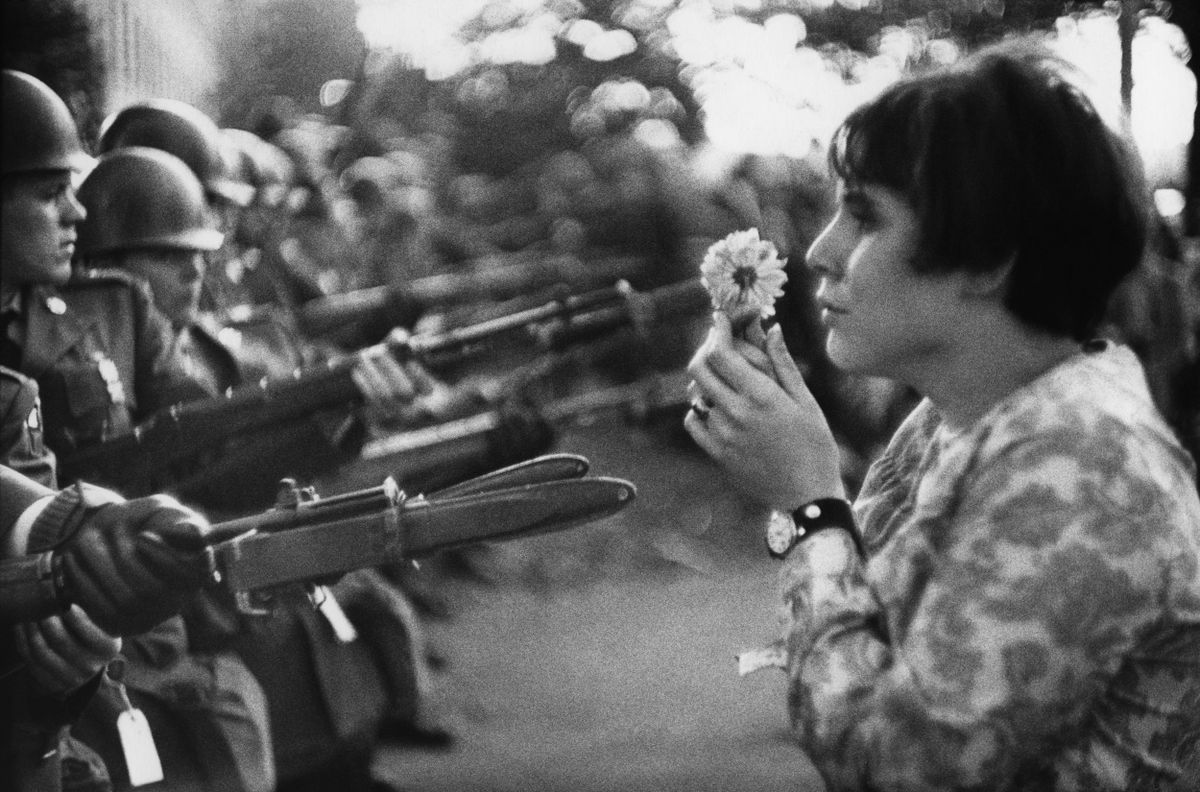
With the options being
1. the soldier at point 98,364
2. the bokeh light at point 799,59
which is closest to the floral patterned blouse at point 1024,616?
the bokeh light at point 799,59

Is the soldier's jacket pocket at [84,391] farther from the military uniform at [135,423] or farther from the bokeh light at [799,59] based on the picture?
the bokeh light at [799,59]

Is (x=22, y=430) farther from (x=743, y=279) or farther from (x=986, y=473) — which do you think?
(x=986, y=473)

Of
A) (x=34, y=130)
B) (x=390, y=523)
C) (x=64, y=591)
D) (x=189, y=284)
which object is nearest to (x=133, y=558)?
(x=64, y=591)

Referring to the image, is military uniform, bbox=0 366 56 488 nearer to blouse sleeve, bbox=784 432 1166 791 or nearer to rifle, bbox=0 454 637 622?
rifle, bbox=0 454 637 622

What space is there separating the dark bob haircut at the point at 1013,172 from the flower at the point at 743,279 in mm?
113

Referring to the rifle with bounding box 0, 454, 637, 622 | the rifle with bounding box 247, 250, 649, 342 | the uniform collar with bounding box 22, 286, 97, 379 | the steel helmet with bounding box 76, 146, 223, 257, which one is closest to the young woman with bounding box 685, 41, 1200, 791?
the rifle with bounding box 0, 454, 637, 622

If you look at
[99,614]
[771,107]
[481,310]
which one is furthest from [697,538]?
[99,614]

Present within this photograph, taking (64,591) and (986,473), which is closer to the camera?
(986,473)

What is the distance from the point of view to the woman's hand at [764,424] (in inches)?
46.6

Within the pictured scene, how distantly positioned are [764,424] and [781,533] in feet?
0.27

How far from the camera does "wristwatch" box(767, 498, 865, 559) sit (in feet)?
3.86

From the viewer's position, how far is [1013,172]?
112cm

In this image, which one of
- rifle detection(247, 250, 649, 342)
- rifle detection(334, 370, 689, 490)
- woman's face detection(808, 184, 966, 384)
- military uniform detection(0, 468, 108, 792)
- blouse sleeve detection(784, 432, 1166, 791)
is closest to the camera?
blouse sleeve detection(784, 432, 1166, 791)

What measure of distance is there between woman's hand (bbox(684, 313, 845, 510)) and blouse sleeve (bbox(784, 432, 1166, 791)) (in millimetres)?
120
